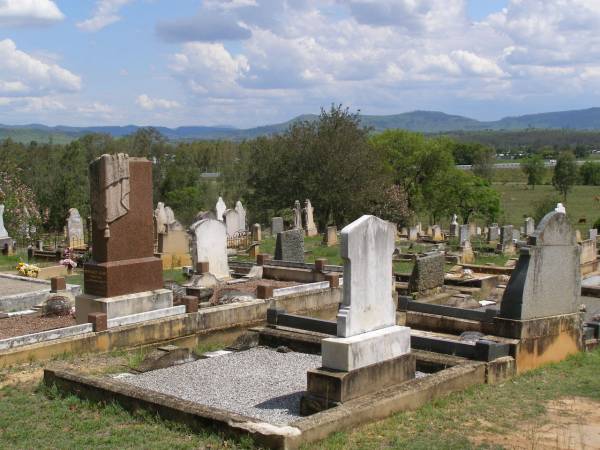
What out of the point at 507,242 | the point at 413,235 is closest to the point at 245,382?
the point at 507,242

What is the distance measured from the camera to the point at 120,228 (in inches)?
508

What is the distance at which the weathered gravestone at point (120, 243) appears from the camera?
12.7 metres

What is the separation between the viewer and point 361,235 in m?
8.50

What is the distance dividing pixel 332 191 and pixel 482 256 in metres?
13.4

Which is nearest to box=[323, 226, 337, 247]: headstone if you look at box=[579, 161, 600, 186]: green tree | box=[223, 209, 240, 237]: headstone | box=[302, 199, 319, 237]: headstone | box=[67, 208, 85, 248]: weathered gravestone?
box=[223, 209, 240, 237]: headstone

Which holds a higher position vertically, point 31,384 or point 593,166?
point 593,166

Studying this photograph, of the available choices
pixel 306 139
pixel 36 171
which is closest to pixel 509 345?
pixel 306 139

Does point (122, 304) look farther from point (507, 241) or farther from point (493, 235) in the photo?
point (493, 235)

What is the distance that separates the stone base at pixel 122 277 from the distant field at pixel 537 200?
3788 cm

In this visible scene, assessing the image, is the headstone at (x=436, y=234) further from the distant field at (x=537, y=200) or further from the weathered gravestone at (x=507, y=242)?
the distant field at (x=537, y=200)

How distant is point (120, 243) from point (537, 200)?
6074cm

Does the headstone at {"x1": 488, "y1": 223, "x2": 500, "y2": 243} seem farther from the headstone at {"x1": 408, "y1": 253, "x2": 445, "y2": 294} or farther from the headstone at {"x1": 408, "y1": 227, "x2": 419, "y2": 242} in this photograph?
the headstone at {"x1": 408, "y1": 253, "x2": 445, "y2": 294}

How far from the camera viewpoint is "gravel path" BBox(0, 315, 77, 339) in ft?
41.6

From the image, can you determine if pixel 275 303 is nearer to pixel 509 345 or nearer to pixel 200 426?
pixel 509 345
